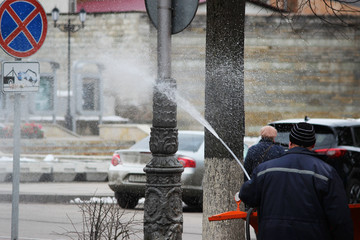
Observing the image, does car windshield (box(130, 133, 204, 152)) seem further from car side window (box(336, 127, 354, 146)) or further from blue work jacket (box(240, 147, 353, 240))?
blue work jacket (box(240, 147, 353, 240))

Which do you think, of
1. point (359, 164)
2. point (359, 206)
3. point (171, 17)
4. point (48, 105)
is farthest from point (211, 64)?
point (48, 105)

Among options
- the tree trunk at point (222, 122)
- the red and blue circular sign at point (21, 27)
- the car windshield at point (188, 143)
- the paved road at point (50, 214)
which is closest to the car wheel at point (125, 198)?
the paved road at point (50, 214)

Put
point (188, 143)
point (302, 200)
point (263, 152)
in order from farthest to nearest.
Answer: point (188, 143) → point (263, 152) → point (302, 200)

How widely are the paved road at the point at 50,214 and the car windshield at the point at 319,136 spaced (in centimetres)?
174

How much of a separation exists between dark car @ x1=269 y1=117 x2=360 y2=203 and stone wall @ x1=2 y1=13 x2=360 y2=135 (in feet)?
88.5

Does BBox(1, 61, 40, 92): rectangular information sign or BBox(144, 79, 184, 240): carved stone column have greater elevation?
BBox(1, 61, 40, 92): rectangular information sign

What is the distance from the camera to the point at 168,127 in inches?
240

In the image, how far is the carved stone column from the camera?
19.7 ft

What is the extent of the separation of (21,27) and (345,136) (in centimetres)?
582

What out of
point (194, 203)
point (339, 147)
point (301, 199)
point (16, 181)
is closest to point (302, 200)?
point (301, 199)

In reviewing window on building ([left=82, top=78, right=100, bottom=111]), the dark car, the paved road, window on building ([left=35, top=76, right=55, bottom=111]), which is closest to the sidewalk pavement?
the paved road

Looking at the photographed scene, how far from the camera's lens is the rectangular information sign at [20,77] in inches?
318

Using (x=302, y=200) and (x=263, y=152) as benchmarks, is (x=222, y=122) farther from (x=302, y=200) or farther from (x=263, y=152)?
(x=302, y=200)

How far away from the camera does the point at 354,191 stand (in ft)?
40.0
